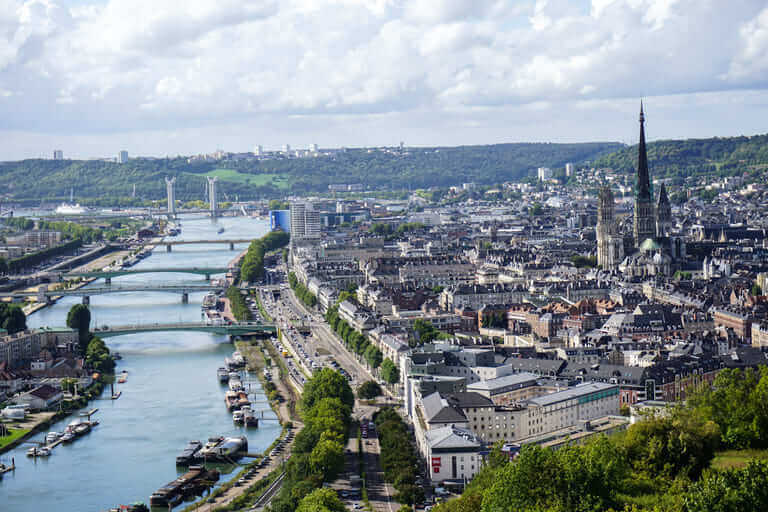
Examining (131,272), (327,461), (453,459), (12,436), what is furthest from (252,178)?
(453,459)

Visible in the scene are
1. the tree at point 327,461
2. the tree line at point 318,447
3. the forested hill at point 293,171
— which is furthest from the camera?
the forested hill at point 293,171

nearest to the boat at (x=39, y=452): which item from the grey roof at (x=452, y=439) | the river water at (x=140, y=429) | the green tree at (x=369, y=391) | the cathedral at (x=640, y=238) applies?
the river water at (x=140, y=429)

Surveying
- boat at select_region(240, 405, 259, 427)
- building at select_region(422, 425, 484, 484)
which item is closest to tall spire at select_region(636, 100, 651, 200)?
boat at select_region(240, 405, 259, 427)

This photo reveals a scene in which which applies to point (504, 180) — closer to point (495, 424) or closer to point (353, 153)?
point (353, 153)

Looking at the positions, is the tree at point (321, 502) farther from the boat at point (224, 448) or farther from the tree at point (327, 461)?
the boat at point (224, 448)

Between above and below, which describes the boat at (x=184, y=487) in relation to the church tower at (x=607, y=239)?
below

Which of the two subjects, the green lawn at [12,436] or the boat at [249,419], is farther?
the boat at [249,419]

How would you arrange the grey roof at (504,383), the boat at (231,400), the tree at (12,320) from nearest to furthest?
the grey roof at (504,383)
the boat at (231,400)
the tree at (12,320)
